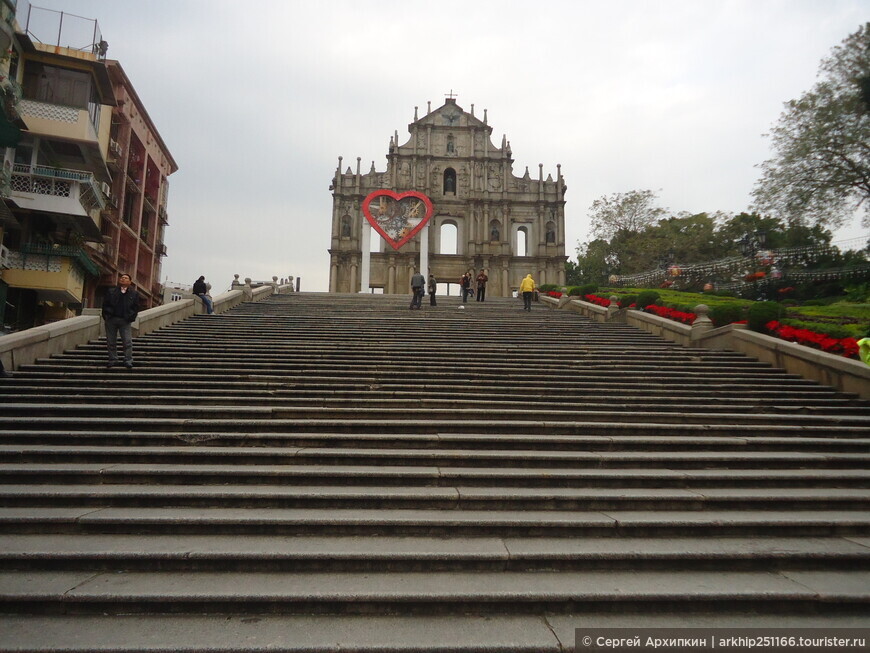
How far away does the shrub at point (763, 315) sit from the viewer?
11.3 meters

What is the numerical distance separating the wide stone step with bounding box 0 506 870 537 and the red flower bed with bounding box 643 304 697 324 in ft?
29.4

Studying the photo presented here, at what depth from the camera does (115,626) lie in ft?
11.2

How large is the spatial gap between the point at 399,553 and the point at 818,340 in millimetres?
9687

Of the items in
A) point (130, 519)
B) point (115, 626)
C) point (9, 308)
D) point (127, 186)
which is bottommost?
point (115, 626)

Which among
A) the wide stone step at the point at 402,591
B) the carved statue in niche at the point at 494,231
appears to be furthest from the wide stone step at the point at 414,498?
the carved statue in niche at the point at 494,231

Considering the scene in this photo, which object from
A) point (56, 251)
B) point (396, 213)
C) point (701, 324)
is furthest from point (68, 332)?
point (396, 213)

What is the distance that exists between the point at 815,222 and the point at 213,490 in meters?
28.7

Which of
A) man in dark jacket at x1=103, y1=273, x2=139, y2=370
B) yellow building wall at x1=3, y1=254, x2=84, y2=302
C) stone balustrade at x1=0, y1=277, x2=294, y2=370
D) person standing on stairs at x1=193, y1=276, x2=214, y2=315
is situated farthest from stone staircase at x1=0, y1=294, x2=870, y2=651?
yellow building wall at x1=3, y1=254, x2=84, y2=302

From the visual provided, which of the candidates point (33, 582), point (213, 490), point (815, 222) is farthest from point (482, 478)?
point (815, 222)

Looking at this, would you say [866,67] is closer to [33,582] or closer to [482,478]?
[482,478]

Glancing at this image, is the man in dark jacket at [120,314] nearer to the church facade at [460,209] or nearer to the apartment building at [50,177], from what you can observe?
the apartment building at [50,177]

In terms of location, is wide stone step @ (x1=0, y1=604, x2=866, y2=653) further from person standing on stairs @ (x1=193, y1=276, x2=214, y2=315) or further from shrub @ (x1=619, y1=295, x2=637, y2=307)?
shrub @ (x1=619, y1=295, x2=637, y2=307)

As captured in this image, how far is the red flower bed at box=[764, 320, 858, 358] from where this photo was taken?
31.4 ft

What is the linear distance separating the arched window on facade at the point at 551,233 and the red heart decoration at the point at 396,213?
11.8 m
